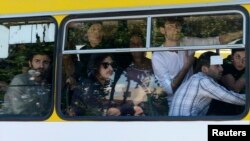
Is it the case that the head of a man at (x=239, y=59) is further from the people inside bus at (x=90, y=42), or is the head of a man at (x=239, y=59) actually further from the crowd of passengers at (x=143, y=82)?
the people inside bus at (x=90, y=42)

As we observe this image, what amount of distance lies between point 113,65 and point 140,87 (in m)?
0.35

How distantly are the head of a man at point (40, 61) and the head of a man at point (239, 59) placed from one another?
5.98 ft

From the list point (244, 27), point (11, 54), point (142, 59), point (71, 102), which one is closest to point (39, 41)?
point (11, 54)

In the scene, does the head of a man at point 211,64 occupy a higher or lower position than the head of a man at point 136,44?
lower

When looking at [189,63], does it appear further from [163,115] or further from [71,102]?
[71,102]

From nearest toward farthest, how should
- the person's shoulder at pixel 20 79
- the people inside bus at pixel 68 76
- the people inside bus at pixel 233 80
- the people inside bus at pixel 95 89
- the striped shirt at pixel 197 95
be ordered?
the people inside bus at pixel 233 80 < the striped shirt at pixel 197 95 < the people inside bus at pixel 95 89 < the people inside bus at pixel 68 76 < the person's shoulder at pixel 20 79

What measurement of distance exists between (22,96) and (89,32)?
3.14 feet

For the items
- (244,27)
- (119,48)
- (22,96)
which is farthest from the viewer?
(22,96)

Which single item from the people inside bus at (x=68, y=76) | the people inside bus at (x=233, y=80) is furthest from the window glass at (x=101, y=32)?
the people inside bus at (x=233, y=80)

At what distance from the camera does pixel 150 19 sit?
563cm

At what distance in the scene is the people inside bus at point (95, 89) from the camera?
226 inches

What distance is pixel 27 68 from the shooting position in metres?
6.11

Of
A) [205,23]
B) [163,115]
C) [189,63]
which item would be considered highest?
[205,23]

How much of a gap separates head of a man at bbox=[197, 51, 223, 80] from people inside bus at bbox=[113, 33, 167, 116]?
437 mm
